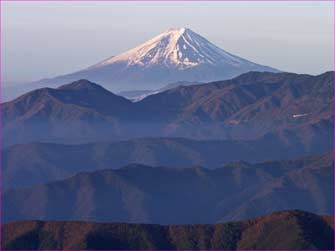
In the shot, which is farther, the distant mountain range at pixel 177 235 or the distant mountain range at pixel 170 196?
the distant mountain range at pixel 170 196

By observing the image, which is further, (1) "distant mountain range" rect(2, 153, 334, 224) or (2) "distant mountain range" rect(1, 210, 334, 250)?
(1) "distant mountain range" rect(2, 153, 334, 224)

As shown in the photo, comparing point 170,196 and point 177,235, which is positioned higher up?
point 177,235

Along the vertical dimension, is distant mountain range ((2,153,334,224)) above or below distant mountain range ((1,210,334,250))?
below

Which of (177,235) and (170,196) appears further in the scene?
(170,196)
